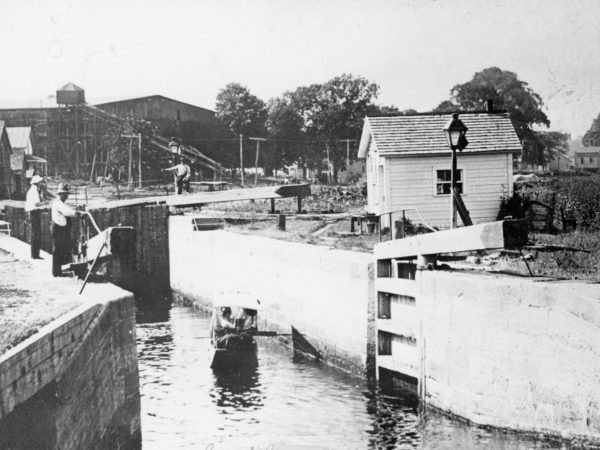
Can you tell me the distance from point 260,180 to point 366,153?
27.8 m

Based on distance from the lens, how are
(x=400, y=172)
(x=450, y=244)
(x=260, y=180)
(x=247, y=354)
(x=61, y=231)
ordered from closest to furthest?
(x=450, y=244) < (x=61, y=231) < (x=247, y=354) < (x=400, y=172) < (x=260, y=180)

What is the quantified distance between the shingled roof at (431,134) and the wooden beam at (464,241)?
341 inches

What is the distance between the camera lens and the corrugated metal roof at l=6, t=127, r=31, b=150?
4734 cm

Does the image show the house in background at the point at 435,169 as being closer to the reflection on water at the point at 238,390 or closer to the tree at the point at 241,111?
the reflection on water at the point at 238,390

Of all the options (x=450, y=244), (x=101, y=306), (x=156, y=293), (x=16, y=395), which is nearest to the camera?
(x=16, y=395)

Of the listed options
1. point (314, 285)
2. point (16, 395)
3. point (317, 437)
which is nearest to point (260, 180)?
point (314, 285)

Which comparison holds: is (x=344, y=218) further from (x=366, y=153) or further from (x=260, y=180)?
(x=260, y=180)

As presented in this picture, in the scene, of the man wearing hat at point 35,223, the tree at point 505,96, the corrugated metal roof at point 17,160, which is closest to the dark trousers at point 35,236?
the man wearing hat at point 35,223

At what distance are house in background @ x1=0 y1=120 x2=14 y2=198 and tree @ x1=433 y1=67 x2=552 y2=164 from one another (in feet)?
69.0

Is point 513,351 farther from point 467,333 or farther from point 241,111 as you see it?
point 241,111

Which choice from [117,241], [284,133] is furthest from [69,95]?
[117,241]

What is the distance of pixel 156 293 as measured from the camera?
27.6m

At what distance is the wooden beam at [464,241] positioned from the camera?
402 inches

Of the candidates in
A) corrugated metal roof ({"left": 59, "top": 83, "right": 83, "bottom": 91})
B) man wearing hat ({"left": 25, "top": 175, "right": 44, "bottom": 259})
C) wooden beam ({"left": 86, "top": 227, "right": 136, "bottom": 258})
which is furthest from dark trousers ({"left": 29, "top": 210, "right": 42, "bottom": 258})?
corrugated metal roof ({"left": 59, "top": 83, "right": 83, "bottom": 91})
